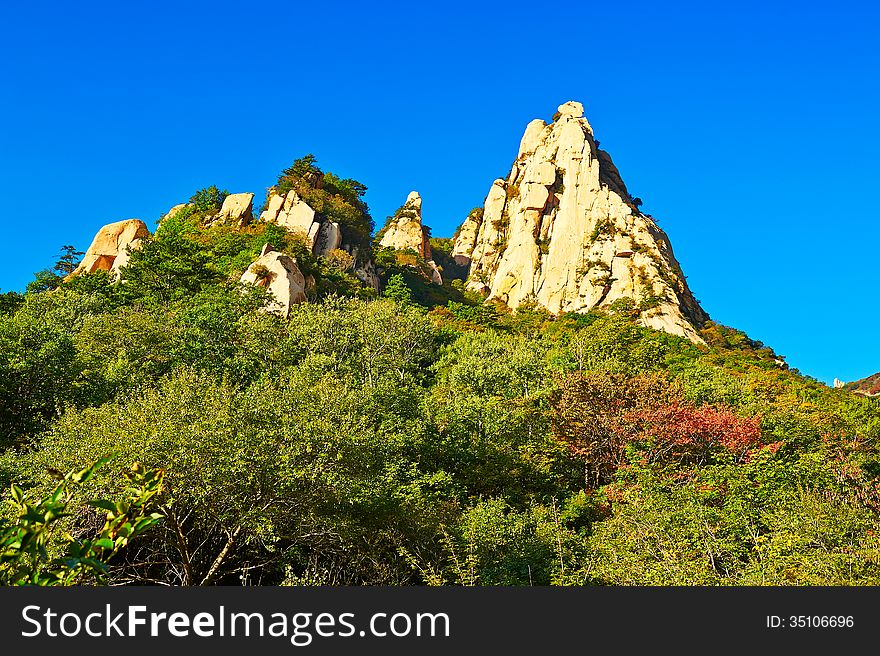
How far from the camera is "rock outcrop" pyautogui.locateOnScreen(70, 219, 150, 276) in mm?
63969

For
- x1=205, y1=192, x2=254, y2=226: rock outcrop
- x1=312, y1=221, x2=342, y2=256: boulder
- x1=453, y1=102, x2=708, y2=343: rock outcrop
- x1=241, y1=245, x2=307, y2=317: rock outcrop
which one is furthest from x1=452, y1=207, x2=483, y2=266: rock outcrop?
x1=241, y1=245, x2=307, y2=317: rock outcrop

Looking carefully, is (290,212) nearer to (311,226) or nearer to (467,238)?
(311,226)

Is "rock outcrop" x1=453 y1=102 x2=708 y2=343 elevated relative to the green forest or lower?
elevated

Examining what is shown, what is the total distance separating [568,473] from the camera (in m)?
30.2

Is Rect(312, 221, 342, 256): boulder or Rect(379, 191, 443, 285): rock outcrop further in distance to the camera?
Rect(379, 191, 443, 285): rock outcrop

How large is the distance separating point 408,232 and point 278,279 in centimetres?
5272

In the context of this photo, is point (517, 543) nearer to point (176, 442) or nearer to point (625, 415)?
point (176, 442)

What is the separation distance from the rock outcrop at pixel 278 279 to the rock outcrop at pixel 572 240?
34714mm

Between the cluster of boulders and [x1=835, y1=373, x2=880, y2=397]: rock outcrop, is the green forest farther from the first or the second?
[x1=835, y1=373, x2=880, y2=397]: rock outcrop

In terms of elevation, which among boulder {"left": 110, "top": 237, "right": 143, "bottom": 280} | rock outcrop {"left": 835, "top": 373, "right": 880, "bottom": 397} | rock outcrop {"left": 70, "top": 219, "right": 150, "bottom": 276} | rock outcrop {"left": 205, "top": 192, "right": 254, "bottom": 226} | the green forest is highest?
rock outcrop {"left": 205, "top": 192, "right": 254, "bottom": 226}

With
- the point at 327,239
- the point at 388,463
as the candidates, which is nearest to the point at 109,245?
the point at 327,239

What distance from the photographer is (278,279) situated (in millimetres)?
52500

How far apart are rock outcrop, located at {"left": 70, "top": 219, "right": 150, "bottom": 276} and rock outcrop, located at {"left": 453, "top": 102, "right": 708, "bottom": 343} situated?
40.4 m

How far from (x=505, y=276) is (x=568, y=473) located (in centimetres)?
6030
